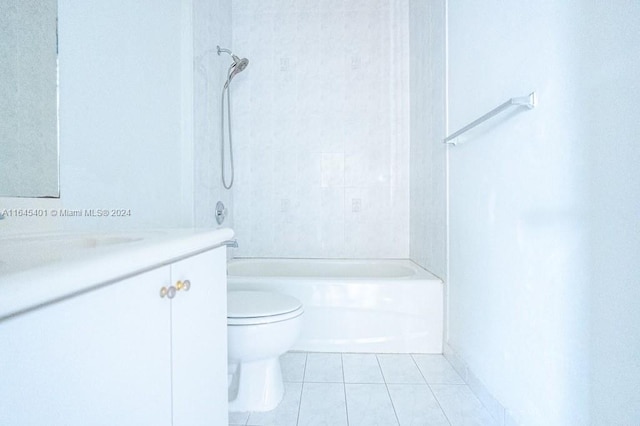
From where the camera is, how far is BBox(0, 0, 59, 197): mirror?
78cm

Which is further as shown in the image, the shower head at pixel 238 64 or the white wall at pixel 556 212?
the shower head at pixel 238 64

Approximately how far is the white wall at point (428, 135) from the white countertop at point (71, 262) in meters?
1.30

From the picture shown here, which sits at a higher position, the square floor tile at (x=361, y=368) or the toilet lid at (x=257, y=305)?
the toilet lid at (x=257, y=305)

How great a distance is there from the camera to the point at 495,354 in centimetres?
108

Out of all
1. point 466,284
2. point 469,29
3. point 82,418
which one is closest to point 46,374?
point 82,418

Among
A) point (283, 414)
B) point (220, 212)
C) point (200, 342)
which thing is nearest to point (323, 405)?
point (283, 414)

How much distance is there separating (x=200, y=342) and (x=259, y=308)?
459mm

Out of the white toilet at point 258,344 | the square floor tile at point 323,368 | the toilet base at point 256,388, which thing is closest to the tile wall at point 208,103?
the white toilet at point 258,344

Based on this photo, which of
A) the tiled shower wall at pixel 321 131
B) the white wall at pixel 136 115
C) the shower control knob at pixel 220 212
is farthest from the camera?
the tiled shower wall at pixel 321 131

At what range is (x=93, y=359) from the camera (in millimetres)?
371

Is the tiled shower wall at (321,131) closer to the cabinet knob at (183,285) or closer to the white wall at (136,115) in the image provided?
the white wall at (136,115)

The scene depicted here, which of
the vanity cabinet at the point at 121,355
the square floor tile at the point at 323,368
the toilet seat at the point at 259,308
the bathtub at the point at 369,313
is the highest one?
the vanity cabinet at the point at 121,355

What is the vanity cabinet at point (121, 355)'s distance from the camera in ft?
0.96

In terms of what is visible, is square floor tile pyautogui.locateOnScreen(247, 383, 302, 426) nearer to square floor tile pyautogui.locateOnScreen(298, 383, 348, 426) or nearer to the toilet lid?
square floor tile pyautogui.locateOnScreen(298, 383, 348, 426)
